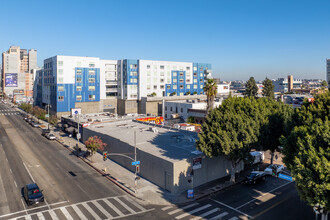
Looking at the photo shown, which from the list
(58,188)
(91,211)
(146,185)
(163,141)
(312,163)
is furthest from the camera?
(163,141)

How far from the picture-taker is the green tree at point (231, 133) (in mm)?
30891

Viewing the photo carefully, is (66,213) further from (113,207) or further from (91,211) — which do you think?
(113,207)

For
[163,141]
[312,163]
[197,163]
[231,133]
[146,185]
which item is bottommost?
[146,185]

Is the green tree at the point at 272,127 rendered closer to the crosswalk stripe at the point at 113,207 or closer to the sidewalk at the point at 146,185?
the sidewalk at the point at 146,185

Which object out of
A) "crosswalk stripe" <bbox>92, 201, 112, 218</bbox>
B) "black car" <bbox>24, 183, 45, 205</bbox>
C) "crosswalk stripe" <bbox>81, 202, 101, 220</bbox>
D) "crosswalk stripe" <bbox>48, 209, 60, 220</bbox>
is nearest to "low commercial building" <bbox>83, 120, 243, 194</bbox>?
"crosswalk stripe" <bbox>92, 201, 112, 218</bbox>

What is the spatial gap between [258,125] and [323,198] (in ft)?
48.6

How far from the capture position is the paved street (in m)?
26.1

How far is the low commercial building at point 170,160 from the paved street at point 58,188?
5045 mm

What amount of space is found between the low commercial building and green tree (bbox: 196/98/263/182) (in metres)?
3.13

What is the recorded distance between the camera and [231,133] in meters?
31.2

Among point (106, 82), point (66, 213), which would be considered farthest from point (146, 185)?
point (106, 82)

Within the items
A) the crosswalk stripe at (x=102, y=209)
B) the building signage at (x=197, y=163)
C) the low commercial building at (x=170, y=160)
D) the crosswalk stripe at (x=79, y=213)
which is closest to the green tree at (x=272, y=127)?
the low commercial building at (x=170, y=160)

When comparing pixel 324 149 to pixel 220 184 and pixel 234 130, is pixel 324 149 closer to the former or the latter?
pixel 234 130

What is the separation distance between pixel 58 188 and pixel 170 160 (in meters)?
14.9
